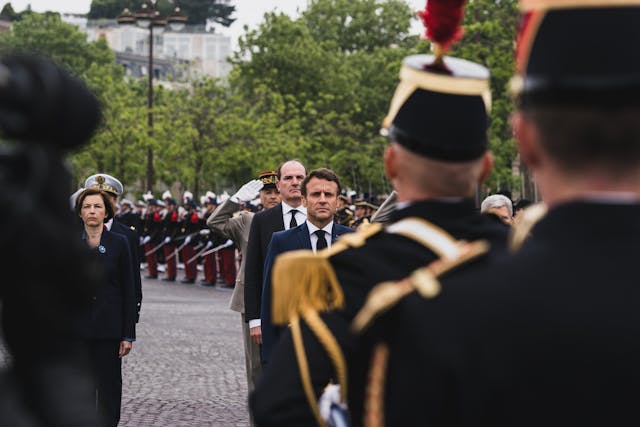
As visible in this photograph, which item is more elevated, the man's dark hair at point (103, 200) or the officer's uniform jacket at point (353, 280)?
the officer's uniform jacket at point (353, 280)

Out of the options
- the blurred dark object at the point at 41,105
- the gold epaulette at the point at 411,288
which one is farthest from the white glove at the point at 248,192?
the blurred dark object at the point at 41,105

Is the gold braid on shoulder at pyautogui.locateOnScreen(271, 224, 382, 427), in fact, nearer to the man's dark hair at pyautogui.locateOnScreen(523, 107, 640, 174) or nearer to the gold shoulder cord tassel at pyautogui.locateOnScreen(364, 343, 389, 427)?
the gold shoulder cord tassel at pyautogui.locateOnScreen(364, 343, 389, 427)

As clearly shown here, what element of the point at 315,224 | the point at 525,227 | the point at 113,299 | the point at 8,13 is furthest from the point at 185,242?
the point at 8,13

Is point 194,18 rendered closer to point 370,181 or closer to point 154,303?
point 370,181

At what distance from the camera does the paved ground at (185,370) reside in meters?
11.8

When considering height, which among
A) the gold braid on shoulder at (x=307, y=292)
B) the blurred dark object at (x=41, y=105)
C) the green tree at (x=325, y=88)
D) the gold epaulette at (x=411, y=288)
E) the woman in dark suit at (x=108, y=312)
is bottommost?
the green tree at (x=325, y=88)

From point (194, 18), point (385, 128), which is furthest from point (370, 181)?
point (194, 18)

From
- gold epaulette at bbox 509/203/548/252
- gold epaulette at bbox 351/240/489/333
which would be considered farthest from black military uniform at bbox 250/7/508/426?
gold epaulette at bbox 351/240/489/333

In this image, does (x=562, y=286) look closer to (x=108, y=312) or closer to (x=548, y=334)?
(x=548, y=334)

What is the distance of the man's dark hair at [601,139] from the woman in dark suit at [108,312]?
279 inches

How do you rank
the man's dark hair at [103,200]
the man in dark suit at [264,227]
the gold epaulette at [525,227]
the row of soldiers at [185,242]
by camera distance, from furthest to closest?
Result: the row of soldiers at [185,242] < the man's dark hair at [103,200] < the man in dark suit at [264,227] < the gold epaulette at [525,227]

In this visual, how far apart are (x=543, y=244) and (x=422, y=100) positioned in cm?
112

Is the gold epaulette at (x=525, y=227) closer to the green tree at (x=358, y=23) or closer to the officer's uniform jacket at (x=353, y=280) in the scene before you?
the officer's uniform jacket at (x=353, y=280)

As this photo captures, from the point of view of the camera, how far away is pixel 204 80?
48531 mm
